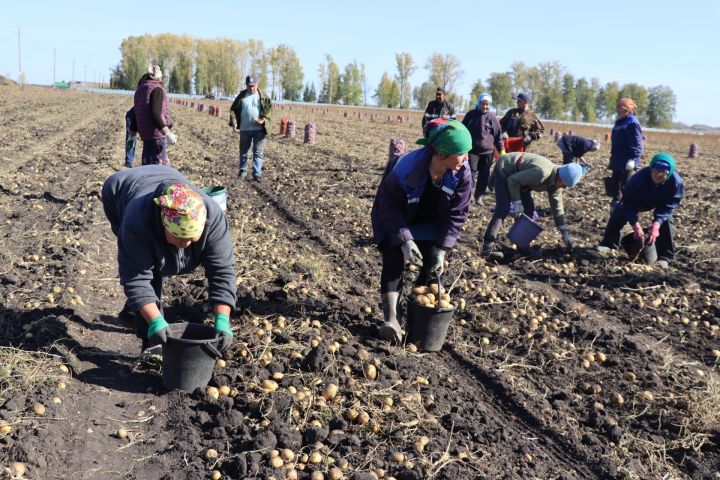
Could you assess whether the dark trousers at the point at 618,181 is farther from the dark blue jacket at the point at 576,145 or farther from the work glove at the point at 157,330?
the work glove at the point at 157,330

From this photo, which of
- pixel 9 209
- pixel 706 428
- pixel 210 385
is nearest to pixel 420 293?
pixel 210 385

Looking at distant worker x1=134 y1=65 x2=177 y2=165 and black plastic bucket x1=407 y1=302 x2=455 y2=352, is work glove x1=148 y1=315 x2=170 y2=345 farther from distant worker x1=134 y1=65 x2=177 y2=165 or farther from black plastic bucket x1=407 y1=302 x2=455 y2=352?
distant worker x1=134 y1=65 x2=177 y2=165

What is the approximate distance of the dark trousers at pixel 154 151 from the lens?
7445 mm

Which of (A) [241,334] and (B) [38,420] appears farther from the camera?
(A) [241,334]

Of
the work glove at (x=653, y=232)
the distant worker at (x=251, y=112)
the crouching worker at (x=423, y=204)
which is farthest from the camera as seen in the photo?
the distant worker at (x=251, y=112)

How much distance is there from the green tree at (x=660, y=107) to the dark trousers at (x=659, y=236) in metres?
99.4

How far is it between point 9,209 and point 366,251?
14.1 ft

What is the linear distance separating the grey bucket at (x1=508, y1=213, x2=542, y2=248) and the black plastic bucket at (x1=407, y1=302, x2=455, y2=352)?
251cm

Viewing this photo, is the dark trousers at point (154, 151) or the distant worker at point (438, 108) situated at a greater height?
the distant worker at point (438, 108)

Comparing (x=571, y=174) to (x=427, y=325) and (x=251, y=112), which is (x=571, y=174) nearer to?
(x=427, y=325)

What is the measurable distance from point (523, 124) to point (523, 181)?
3461mm

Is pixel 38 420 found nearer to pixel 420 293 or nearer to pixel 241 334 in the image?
pixel 241 334

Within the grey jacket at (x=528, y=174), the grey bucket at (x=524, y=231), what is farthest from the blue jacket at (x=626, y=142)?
the grey bucket at (x=524, y=231)

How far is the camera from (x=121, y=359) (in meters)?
4.09
